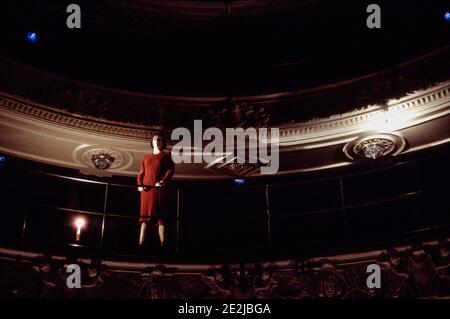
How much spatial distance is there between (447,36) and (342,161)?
2886 mm

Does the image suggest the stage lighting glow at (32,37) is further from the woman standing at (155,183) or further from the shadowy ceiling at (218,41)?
the woman standing at (155,183)

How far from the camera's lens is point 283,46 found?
10.0 m

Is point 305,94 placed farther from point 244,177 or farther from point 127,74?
point 127,74

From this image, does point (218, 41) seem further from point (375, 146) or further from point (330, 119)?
point (375, 146)

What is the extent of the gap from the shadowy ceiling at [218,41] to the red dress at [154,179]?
1.97 m

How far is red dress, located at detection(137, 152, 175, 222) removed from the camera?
7.82 meters

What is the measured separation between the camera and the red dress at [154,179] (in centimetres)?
782

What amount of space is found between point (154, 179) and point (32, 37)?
316 cm

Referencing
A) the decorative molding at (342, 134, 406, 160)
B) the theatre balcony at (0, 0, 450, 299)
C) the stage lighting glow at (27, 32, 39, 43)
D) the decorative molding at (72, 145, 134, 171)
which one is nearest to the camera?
the theatre balcony at (0, 0, 450, 299)

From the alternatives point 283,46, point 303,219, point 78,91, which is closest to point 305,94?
point 283,46

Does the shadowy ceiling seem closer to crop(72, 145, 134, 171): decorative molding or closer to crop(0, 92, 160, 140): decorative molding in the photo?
crop(0, 92, 160, 140): decorative molding

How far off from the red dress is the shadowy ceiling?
6.48 ft

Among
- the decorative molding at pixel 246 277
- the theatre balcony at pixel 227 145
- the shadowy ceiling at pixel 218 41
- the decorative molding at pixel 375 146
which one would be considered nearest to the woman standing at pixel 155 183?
the theatre balcony at pixel 227 145

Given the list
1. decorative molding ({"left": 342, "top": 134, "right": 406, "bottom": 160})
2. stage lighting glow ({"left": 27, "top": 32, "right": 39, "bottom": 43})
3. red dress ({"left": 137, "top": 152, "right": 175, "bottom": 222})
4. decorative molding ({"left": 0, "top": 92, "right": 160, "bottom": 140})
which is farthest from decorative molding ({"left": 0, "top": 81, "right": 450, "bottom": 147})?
red dress ({"left": 137, "top": 152, "right": 175, "bottom": 222})
